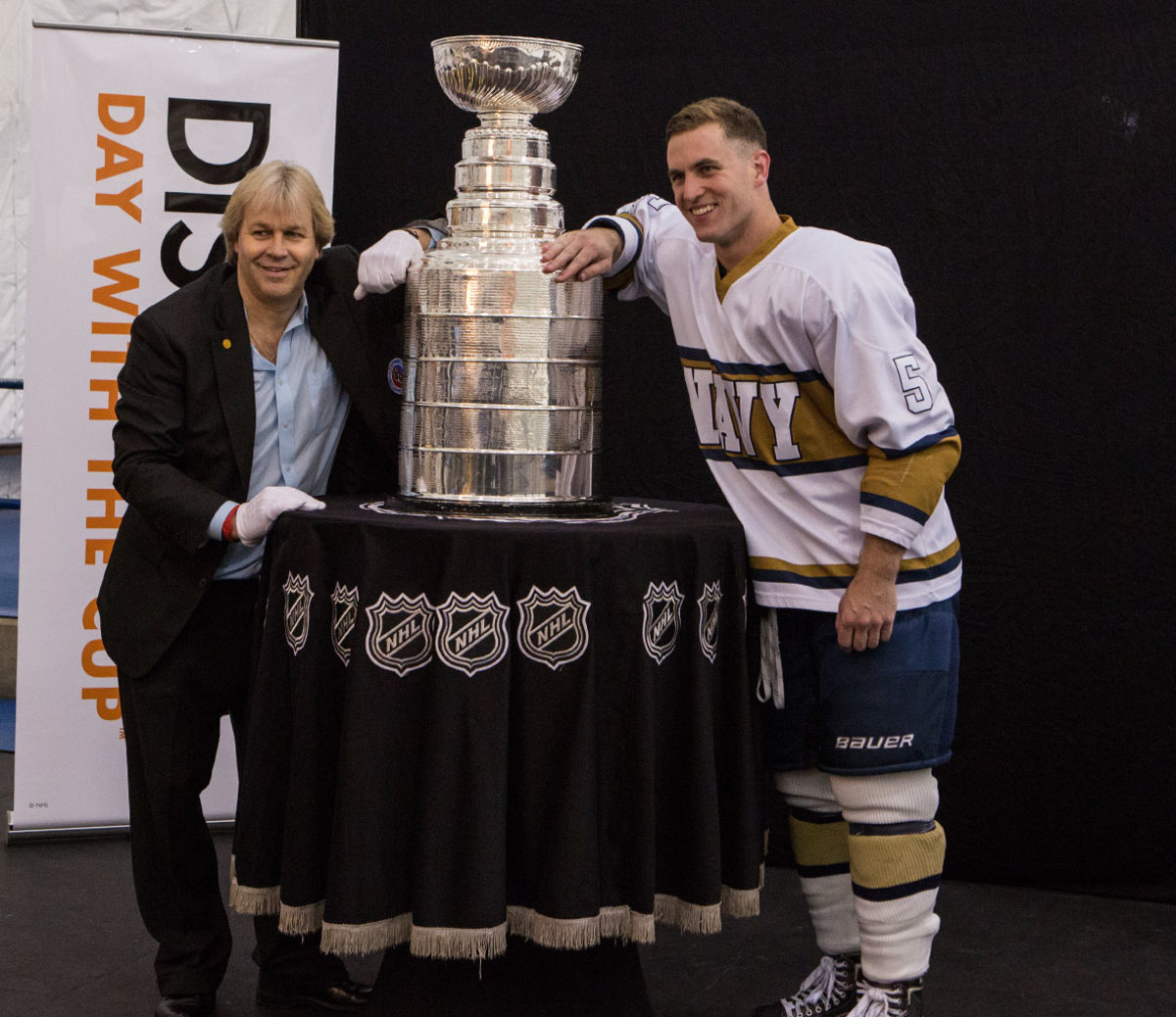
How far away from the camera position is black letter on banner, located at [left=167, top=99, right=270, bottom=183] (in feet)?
10.4

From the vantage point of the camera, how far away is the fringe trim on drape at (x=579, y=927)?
191 centimetres

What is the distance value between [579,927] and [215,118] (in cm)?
212

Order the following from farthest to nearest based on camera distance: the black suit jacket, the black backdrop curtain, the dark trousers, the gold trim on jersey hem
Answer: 1. the black backdrop curtain
2. the dark trousers
3. the black suit jacket
4. the gold trim on jersey hem

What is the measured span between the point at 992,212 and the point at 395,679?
1.81 meters

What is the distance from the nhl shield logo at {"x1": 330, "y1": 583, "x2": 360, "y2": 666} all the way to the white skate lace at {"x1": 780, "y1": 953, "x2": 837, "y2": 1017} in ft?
3.35

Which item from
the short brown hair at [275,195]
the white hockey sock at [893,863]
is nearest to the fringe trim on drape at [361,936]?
the white hockey sock at [893,863]

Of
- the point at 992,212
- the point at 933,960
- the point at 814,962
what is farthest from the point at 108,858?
the point at 992,212

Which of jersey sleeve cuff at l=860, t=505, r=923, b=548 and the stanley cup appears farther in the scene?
the stanley cup

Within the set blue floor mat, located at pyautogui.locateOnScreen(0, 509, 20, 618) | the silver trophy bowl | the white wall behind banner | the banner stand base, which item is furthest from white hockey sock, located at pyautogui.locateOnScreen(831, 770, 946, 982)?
the white wall behind banner

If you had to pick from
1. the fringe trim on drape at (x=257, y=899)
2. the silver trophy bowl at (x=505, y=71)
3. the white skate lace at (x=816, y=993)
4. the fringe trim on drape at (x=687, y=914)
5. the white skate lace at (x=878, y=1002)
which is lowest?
the white skate lace at (x=816, y=993)

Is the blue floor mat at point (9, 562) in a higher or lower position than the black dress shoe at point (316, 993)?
higher

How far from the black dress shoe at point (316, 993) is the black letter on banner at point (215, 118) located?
5.85ft

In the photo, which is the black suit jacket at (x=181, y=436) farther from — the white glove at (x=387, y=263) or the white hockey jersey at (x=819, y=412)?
the white hockey jersey at (x=819, y=412)

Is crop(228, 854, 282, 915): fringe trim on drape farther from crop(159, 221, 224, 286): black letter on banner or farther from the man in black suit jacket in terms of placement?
crop(159, 221, 224, 286): black letter on banner
